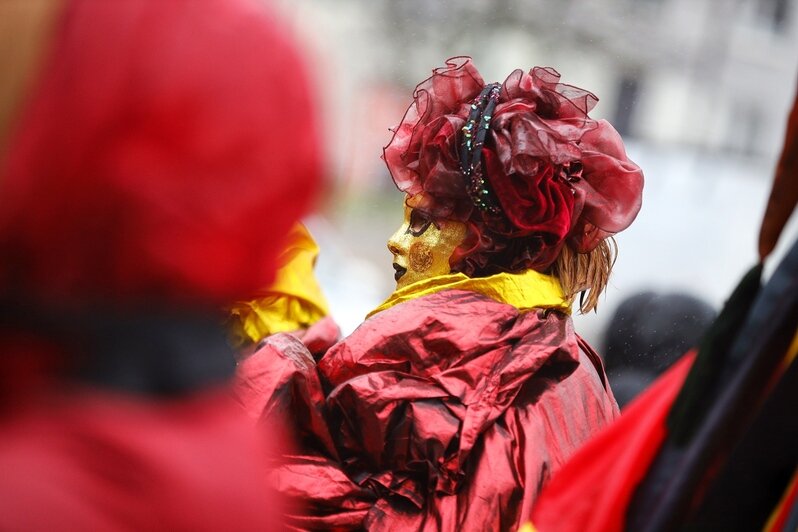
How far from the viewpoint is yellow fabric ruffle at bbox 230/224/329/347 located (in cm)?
257

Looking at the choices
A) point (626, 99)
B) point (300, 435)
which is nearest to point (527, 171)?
point (300, 435)

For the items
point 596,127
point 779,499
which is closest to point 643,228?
point 596,127

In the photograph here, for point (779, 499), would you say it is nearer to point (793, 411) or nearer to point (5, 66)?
point (793, 411)

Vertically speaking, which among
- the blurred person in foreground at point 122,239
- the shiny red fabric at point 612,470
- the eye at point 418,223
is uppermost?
the blurred person in foreground at point 122,239

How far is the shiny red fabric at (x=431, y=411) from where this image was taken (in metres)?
1.82

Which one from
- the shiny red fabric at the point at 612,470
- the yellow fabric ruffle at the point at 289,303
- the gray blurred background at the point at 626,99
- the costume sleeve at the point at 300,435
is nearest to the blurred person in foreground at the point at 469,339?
the costume sleeve at the point at 300,435

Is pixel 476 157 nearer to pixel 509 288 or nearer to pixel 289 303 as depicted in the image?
pixel 509 288

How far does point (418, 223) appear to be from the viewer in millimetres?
2211

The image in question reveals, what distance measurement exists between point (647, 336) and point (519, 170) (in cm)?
89

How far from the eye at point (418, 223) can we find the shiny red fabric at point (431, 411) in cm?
21

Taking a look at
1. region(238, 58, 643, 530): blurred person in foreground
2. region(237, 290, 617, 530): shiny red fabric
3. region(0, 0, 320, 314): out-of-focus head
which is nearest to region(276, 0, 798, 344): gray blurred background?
region(0, 0, 320, 314): out-of-focus head

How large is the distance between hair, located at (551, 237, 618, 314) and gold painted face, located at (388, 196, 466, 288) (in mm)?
218

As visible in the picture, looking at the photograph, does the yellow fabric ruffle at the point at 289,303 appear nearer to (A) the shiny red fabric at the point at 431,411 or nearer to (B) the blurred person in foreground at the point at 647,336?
(A) the shiny red fabric at the point at 431,411

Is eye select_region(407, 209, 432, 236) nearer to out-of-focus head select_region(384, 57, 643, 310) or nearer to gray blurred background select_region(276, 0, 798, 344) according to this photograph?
out-of-focus head select_region(384, 57, 643, 310)
